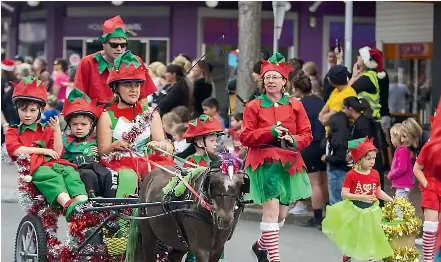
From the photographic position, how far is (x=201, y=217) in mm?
7062

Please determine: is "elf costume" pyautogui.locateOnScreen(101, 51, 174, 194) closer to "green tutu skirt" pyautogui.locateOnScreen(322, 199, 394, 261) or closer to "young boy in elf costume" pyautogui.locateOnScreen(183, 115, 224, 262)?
"young boy in elf costume" pyautogui.locateOnScreen(183, 115, 224, 262)

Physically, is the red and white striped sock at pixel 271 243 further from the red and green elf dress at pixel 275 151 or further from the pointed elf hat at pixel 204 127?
the pointed elf hat at pixel 204 127

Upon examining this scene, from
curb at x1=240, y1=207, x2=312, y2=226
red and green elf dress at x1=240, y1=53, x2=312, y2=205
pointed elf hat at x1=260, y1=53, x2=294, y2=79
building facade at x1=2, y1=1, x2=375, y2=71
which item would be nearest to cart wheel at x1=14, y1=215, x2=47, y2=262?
red and green elf dress at x1=240, y1=53, x2=312, y2=205

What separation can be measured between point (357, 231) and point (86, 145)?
266 centimetres

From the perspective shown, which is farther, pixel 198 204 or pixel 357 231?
pixel 357 231

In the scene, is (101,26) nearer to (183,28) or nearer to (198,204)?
(183,28)

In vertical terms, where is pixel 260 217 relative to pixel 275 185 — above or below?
below

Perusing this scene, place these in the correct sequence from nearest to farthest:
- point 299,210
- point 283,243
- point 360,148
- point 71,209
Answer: point 71,209 < point 360,148 < point 283,243 < point 299,210

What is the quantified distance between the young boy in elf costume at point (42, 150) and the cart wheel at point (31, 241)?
26cm

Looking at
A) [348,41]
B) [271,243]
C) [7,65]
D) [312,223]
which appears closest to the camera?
[271,243]

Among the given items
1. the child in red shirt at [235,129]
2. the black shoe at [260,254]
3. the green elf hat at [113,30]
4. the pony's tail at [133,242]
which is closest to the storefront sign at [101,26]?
the child in red shirt at [235,129]

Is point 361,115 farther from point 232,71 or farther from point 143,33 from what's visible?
point 143,33

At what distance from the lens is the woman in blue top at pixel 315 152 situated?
12.9 meters

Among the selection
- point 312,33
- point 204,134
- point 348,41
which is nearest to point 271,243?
point 204,134
